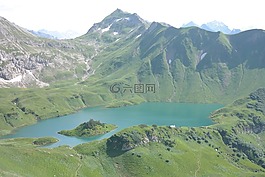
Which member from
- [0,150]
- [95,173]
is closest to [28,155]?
[0,150]

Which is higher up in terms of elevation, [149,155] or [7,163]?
[7,163]

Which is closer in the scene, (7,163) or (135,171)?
(7,163)

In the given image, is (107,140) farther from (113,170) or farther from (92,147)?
(113,170)

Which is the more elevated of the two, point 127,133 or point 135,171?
point 127,133

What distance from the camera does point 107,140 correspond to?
19375cm

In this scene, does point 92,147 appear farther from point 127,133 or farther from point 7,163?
point 7,163

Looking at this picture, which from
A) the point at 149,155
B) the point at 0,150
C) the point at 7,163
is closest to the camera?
the point at 7,163

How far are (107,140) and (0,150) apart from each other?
187 feet

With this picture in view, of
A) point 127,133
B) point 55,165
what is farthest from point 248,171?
point 55,165

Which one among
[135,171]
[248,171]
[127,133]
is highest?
[127,133]

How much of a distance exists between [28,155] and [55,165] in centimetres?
1316

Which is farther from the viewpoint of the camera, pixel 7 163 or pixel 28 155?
pixel 28 155

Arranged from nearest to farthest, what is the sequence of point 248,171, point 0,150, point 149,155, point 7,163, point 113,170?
1. point 7,163
2. point 0,150
3. point 113,170
4. point 149,155
5. point 248,171

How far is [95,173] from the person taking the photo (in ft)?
547
